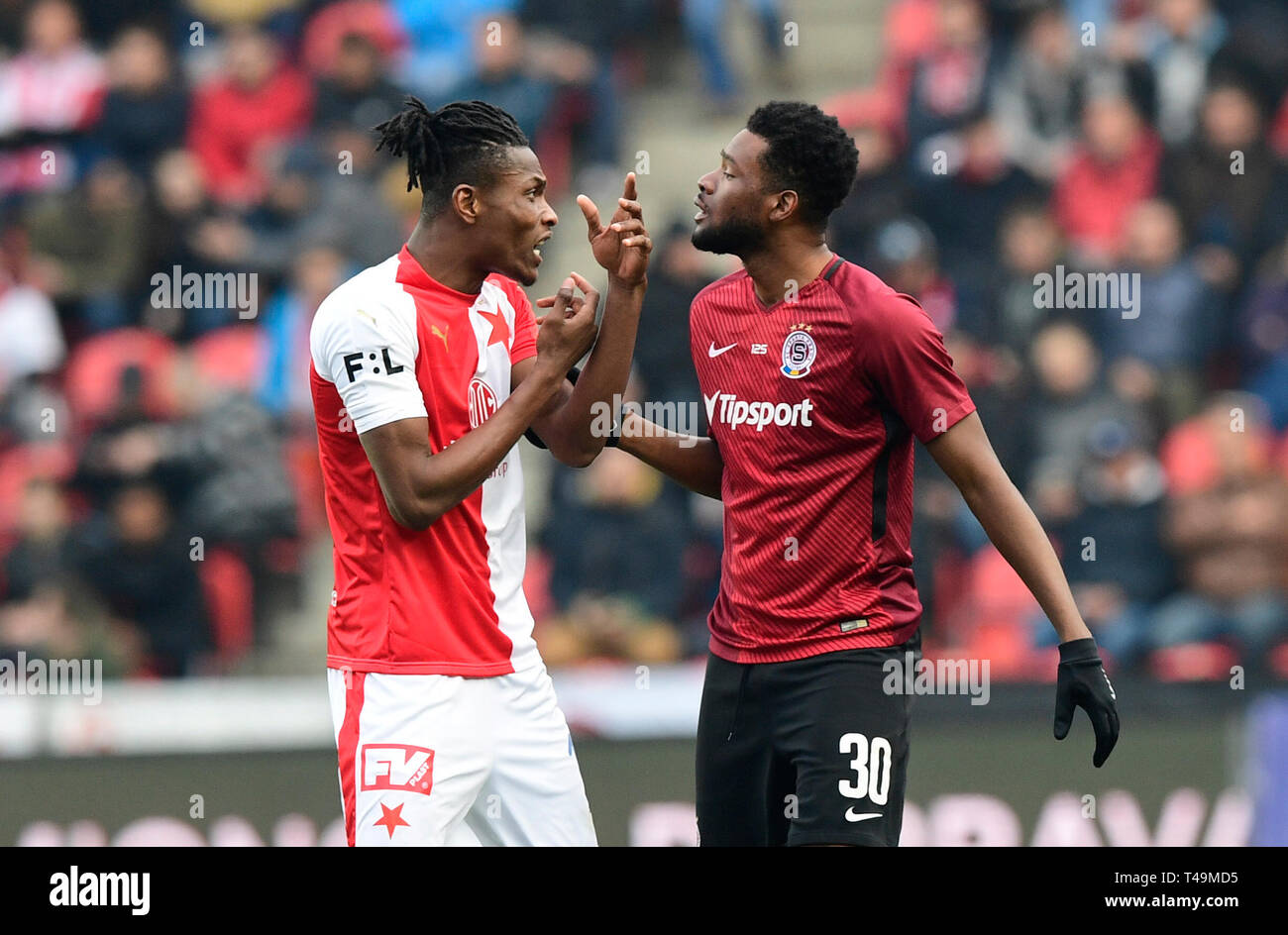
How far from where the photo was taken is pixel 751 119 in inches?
201

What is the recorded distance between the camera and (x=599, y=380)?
4.85m

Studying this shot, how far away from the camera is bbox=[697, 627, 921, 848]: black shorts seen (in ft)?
15.2

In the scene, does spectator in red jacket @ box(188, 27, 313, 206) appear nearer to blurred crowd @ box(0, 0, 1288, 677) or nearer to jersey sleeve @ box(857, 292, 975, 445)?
blurred crowd @ box(0, 0, 1288, 677)

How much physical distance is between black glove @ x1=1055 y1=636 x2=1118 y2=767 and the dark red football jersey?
45 cm

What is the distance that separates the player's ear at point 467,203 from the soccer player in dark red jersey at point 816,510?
679mm

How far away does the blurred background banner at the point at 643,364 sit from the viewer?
753 cm

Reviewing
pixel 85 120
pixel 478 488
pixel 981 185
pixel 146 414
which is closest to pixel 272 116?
pixel 85 120

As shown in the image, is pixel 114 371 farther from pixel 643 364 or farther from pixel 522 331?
pixel 522 331

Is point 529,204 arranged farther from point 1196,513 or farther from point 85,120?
point 85,120

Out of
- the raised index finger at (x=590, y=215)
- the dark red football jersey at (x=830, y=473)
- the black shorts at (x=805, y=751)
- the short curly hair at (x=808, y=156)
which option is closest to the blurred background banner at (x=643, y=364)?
the black shorts at (x=805, y=751)

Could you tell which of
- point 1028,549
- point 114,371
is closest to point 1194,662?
point 1028,549

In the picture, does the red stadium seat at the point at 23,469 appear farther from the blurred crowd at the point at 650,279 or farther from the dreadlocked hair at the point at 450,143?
the dreadlocked hair at the point at 450,143

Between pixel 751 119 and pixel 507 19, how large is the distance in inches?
234

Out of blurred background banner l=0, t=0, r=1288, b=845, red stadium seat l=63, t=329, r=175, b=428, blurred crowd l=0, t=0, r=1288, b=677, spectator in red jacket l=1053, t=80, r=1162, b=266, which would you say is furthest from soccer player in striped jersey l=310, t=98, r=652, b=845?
spectator in red jacket l=1053, t=80, r=1162, b=266
